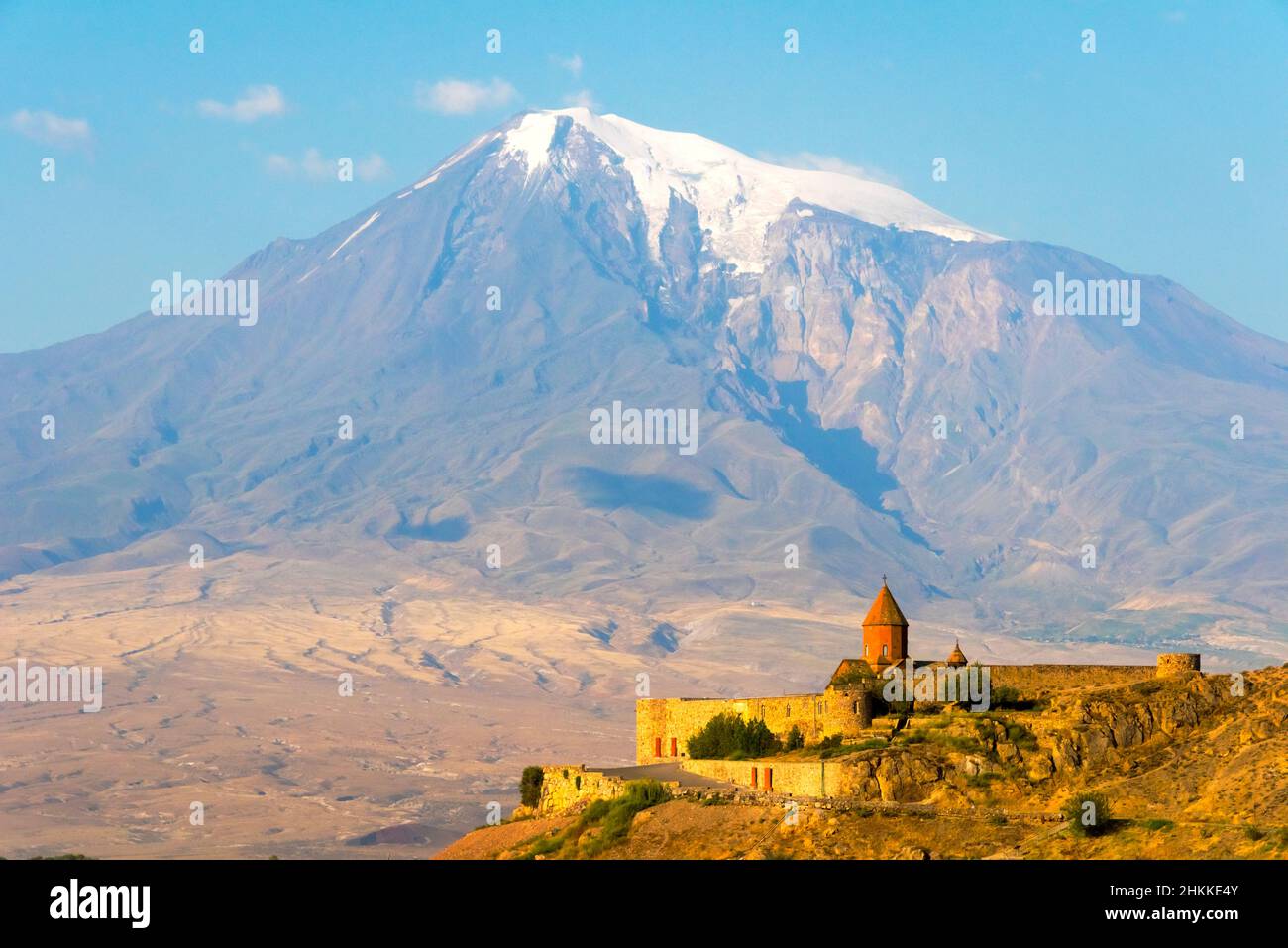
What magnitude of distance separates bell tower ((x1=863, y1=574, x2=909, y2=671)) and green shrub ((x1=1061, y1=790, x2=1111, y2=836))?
20835 mm

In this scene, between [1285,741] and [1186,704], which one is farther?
[1186,704]

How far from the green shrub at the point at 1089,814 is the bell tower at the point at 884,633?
2084 cm

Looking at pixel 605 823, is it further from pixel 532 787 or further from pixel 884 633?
pixel 884 633

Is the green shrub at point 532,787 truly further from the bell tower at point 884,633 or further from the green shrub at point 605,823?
the bell tower at point 884,633

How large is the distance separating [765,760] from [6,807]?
464ft

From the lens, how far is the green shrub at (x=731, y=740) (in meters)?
59.1

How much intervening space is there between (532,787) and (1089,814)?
22547mm

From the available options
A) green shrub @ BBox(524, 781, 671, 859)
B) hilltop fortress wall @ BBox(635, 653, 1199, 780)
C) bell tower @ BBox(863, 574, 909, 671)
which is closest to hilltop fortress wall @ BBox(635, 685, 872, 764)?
Answer: hilltop fortress wall @ BBox(635, 653, 1199, 780)

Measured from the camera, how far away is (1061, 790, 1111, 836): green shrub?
145 feet

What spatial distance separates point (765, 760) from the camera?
180ft
